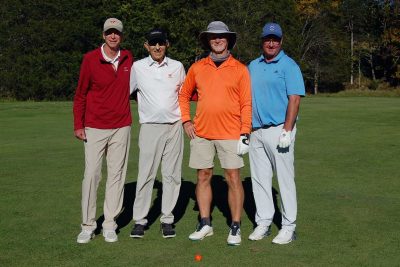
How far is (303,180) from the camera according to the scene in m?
9.79

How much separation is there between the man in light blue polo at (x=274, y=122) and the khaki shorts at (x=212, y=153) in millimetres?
302

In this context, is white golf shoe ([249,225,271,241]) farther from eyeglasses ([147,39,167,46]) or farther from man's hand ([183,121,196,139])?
eyeglasses ([147,39,167,46])

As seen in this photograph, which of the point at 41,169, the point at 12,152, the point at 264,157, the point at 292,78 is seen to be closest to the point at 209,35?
the point at 292,78

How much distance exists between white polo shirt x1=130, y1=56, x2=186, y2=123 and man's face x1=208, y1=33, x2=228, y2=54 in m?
0.51

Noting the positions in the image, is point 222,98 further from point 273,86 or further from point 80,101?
point 80,101

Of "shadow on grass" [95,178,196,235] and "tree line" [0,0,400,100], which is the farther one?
"tree line" [0,0,400,100]

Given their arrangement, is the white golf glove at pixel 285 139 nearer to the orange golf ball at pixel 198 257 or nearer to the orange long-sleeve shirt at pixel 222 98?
the orange long-sleeve shirt at pixel 222 98

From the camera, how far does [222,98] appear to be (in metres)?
6.10

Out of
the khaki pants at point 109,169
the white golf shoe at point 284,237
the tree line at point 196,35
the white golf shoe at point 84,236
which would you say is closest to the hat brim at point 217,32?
the khaki pants at point 109,169

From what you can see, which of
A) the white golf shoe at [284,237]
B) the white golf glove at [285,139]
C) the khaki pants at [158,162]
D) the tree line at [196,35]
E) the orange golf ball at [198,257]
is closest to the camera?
the orange golf ball at [198,257]

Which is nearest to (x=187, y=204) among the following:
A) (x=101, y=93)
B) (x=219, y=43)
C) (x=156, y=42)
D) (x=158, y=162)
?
(x=158, y=162)

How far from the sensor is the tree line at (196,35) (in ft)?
169

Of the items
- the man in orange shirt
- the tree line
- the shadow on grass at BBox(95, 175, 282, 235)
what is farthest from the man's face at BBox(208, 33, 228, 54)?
the tree line

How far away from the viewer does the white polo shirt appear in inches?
249
